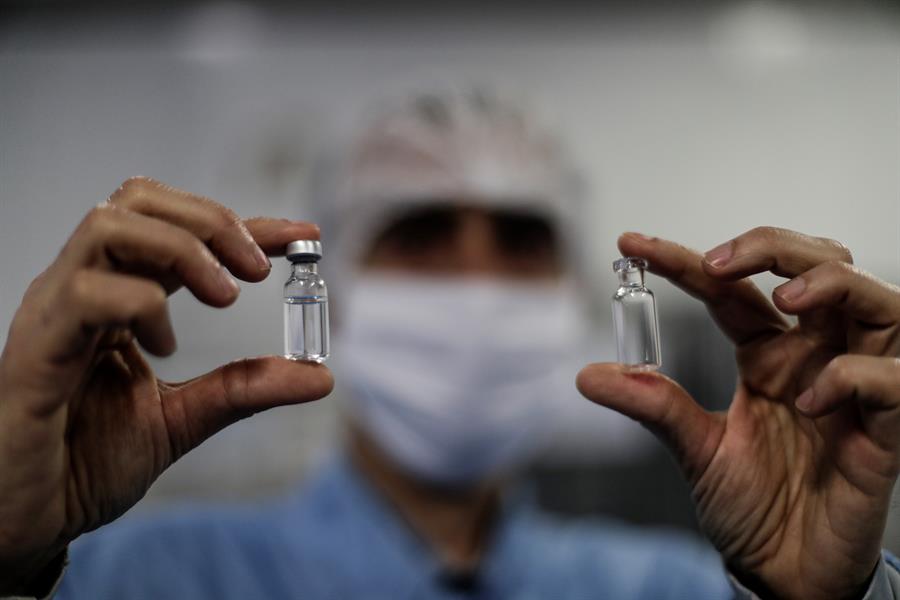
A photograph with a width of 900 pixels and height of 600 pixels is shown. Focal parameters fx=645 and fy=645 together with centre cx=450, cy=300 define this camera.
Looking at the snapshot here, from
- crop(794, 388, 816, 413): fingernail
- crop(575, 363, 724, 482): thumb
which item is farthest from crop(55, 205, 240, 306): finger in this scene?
crop(794, 388, 816, 413): fingernail

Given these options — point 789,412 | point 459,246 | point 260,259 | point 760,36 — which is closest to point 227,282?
point 260,259

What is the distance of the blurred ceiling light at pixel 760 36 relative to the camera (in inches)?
140

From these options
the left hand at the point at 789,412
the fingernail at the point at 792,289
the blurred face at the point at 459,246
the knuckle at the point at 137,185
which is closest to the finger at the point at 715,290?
the left hand at the point at 789,412

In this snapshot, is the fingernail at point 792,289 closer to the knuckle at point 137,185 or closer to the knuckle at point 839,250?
the knuckle at point 839,250

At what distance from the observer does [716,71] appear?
3531 millimetres

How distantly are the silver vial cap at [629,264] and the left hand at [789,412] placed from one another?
16 mm

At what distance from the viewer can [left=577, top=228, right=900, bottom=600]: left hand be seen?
0.90 metres

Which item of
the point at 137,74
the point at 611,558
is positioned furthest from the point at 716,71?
the point at 137,74

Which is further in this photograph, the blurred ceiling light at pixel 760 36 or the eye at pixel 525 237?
the blurred ceiling light at pixel 760 36

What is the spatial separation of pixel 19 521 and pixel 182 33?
122 inches

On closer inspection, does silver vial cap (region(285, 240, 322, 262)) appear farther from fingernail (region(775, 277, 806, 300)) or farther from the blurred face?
the blurred face

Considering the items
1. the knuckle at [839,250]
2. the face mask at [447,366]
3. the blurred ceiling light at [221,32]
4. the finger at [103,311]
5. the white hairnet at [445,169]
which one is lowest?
the face mask at [447,366]

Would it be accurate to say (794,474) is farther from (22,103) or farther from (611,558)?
(22,103)

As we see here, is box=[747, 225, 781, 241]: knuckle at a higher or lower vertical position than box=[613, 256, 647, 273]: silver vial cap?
higher
